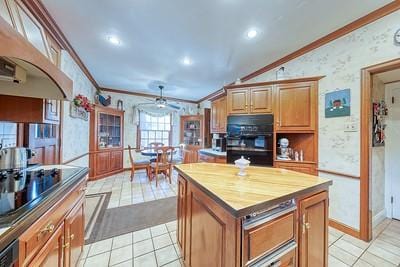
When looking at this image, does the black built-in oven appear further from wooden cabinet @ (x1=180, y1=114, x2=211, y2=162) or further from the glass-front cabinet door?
the glass-front cabinet door

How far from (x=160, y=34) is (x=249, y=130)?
204 cm

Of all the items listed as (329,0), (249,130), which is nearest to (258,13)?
(329,0)

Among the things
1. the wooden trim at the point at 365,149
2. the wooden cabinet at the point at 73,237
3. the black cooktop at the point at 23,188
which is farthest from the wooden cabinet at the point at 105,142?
the wooden trim at the point at 365,149

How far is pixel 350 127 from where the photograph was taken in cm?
225

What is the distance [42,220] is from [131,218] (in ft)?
6.48

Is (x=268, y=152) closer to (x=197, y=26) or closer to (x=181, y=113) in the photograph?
(x=197, y=26)

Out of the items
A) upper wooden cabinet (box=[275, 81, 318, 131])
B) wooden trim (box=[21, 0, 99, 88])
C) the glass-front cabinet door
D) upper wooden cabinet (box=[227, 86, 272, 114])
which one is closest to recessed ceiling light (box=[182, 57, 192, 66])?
upper wooden cabinet (box=[227, 86, 272, 114])

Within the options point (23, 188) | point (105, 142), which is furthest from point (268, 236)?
point (105, 142)

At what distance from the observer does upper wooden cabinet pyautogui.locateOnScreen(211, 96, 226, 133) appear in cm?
381

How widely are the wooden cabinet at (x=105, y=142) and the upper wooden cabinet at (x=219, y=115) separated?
3.08m

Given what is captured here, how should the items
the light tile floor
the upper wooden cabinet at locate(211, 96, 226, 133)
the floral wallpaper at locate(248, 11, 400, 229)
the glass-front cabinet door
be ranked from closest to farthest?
1. the light tile floor
2. the floral wallpaper at locate(248, 11, 400, 229)
3. the upper wooden cabinet at locate(211, 96, 226, 133)
4. the glass-front cabinet door

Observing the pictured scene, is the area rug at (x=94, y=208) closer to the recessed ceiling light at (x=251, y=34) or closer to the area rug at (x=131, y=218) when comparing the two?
the area rug at (x=131, y=218)

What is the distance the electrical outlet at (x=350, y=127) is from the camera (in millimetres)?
2201

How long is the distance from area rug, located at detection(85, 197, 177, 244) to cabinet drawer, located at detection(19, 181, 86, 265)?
1295mm
